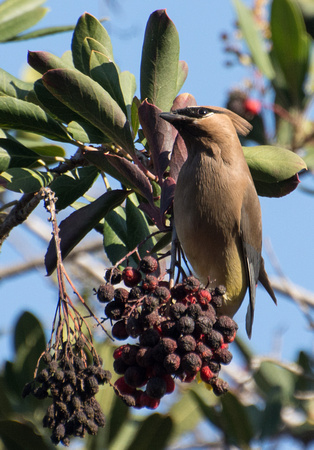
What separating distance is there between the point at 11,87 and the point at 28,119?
326 millimetres

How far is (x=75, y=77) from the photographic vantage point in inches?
82.5

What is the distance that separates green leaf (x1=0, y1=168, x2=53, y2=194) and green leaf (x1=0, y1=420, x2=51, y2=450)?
1.09m

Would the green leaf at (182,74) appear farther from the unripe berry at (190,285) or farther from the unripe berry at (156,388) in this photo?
the unripe berry at (156,388)

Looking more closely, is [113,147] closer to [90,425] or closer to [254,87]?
[90,425]

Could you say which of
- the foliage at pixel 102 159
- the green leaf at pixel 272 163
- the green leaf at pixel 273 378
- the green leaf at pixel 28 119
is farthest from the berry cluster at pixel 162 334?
the green leaf at pixel 273 378

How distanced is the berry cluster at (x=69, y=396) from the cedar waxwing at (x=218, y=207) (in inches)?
29.5

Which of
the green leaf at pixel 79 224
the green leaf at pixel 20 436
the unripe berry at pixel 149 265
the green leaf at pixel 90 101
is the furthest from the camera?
the green leaf at pixel 20 436

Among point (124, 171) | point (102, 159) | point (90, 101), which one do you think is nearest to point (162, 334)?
point (124, 171)

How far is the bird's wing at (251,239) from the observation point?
106 inches

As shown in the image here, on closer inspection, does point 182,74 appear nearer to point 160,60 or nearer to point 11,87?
point 160,60

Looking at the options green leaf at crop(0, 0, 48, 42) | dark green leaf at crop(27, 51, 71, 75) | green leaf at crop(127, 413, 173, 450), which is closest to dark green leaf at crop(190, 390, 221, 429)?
green leaf at crop(127, 413, 173, 450)

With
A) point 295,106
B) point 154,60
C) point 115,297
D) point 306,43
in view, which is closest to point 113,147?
point 154,60

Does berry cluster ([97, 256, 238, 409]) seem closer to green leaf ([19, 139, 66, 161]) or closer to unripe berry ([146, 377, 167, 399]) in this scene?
unripe berry ([146, 377, 167, 399])

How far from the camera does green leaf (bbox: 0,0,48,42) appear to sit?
323 cm
